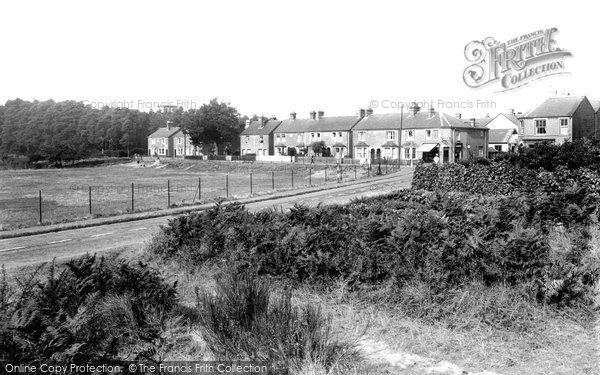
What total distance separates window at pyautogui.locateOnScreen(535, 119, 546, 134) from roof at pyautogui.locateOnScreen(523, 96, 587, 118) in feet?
2.64

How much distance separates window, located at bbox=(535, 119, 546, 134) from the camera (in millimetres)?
60062

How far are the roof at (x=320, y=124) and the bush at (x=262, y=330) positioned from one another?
266 feet

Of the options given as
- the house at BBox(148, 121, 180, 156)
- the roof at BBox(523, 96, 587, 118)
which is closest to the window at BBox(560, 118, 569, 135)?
the roof at BBox(523, 96, 587, 118)

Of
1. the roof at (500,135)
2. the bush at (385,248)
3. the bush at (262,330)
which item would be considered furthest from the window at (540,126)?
the bush at (262,330)

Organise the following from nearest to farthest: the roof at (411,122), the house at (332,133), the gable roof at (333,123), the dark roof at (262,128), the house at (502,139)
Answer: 1. the roof at (411,122)
2. the house at (502,139)
3. the house at (332,133)
4. the gable roof at (333,123)
5. the dark roof at (262,128)

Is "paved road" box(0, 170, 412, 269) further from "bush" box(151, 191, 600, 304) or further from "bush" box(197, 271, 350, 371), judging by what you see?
"bush" box(197, 271, 350, 371)

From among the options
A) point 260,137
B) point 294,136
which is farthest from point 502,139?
point 260,137

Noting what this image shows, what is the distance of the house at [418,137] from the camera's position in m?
72.4

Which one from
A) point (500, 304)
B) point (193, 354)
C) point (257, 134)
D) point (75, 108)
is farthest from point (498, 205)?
point (75, 108)

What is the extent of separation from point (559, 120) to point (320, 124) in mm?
42888

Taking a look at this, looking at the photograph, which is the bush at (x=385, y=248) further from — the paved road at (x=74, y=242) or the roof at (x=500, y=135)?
the roof at (x=500, y=135)

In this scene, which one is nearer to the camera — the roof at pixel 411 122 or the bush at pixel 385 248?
the bush at pixel 385 248

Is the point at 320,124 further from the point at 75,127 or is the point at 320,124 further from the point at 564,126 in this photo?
the point at 75,127

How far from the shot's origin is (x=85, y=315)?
4781 millimetres
